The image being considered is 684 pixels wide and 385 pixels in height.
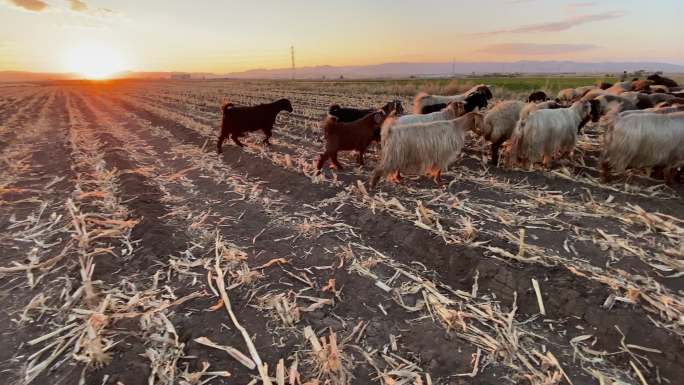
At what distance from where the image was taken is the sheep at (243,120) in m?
11.9

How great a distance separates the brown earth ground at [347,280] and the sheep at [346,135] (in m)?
0.66

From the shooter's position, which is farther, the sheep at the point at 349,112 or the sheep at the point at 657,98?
the sheep at the point at 349,112

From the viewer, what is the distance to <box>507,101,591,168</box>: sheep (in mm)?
8414

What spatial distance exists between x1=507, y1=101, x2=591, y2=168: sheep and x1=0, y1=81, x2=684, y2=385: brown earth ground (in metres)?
0.45

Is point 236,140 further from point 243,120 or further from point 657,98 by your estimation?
point 657,98

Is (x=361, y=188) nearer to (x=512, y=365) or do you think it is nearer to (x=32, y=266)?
(x=512, y=365)

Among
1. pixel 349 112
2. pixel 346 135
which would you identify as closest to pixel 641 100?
pixel 349 112

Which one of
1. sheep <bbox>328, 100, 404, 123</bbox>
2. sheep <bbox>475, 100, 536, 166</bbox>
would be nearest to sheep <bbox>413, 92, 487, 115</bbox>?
sheep <bbox>328, 100, 404, 123</bbox>

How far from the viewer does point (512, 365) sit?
11.4ft

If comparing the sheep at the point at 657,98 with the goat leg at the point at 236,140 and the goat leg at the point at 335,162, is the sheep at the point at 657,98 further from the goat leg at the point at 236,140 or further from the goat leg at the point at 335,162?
the goat leg at the point at 236,140

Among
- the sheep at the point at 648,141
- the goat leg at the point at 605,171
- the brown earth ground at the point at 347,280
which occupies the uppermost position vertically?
the sheep at the point at 648,141

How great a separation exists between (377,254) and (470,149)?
22.5ft

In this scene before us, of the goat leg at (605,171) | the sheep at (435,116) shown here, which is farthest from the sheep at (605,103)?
the sheep at (435,116)

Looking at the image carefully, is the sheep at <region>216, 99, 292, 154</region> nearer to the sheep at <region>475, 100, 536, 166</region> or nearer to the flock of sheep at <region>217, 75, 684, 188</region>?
the flock of sheep at <region>217, 75, 684, 188</region>
